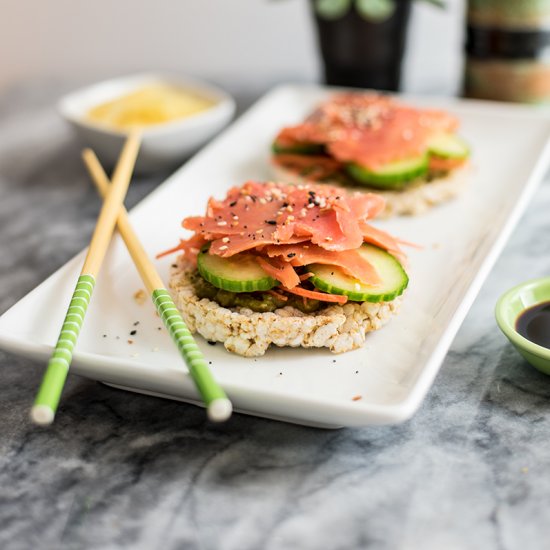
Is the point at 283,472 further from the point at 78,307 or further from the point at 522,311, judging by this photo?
the point at 522,311

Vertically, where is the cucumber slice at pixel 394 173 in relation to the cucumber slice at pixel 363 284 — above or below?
below

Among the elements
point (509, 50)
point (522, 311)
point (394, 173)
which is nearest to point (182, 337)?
point (522, 311)

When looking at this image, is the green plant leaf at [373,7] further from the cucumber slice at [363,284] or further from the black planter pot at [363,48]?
the cucumber slice at [363,284]

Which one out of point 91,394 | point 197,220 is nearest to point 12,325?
point 91,394

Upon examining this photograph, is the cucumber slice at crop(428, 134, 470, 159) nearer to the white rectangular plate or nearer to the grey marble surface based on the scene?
the white rectangular plate

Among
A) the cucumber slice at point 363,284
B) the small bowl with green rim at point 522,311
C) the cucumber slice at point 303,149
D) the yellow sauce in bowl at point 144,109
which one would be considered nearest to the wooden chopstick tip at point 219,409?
the cucumber slice at point 363,284

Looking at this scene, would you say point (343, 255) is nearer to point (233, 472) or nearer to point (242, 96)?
point (233, 472)
